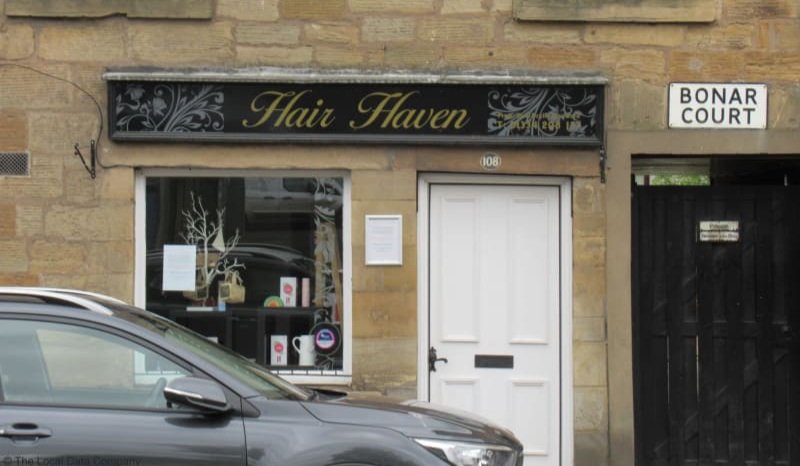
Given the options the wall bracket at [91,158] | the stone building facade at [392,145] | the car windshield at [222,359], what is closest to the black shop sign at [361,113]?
the stone building facade at [392,145]

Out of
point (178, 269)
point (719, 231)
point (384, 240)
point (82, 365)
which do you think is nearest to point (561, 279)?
point (719, 231)

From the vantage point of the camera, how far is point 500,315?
8039mm

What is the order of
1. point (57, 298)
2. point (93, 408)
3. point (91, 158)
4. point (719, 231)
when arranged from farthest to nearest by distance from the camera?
point (719, 231), point (91, 158), point (57, 298), point (93, 408)

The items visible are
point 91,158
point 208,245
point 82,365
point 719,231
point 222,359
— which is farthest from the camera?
point 208,245

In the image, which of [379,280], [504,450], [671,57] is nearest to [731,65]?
[671,57]

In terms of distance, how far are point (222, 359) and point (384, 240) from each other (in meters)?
3.10

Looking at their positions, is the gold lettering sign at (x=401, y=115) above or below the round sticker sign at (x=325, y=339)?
above

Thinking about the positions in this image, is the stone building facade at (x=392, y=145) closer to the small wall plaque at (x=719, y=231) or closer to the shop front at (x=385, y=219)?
the shop front at (x=385, y=219)

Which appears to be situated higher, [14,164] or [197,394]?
[14,164]

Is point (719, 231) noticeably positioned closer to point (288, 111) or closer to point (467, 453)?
point (288, 111)

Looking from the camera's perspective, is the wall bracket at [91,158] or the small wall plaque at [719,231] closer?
the wall bracket at [91,158]

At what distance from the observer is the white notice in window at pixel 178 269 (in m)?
8.17

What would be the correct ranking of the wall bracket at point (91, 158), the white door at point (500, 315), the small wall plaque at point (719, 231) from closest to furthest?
the wall bracket at point (91, 158)
the white door at point (500, 315)
the small wall plaque at point (719, 231)

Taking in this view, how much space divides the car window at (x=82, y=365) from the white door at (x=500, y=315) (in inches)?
147
